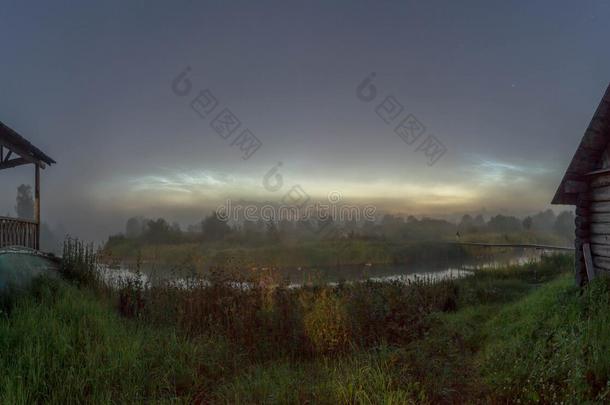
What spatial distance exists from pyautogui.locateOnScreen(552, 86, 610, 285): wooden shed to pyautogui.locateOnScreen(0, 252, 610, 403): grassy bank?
86 cm

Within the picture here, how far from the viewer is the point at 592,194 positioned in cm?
863

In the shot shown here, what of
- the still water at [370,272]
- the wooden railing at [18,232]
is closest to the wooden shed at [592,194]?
the still water at [370,272]

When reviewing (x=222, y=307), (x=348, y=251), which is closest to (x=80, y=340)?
(x=222, y=307)

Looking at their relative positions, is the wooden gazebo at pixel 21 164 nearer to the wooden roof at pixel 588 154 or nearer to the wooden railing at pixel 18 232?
the wooden railing at pixel 18 232

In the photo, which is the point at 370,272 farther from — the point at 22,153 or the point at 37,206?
the point at 22,153

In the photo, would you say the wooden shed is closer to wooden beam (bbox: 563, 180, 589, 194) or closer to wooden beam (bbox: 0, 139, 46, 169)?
wooden beam (bbox: 563, 180, 589, 194)

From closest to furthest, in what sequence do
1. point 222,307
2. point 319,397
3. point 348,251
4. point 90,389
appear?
1. point 319,397
2. point 90,389
3. point 222,307
4. point 348,251

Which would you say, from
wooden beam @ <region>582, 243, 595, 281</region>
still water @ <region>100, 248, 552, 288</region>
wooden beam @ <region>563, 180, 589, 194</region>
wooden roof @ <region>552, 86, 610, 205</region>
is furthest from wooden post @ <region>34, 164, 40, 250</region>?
wooden beam @ <region>582, 243, 595, 281</region>

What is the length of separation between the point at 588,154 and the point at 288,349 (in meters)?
7.50

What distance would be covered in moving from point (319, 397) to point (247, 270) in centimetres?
579

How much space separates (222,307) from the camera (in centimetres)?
750

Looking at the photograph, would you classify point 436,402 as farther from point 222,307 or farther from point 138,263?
point 138,263

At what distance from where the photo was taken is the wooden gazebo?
1113 cm

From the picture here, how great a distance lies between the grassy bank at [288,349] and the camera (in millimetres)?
4098
